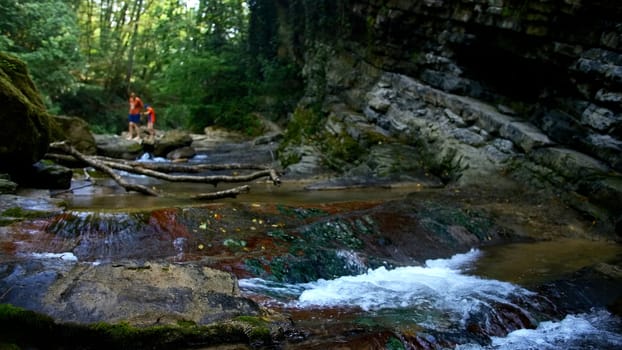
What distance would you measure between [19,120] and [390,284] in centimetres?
613

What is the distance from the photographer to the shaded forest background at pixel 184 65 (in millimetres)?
26078

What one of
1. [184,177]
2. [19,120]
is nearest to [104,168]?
[184,177]

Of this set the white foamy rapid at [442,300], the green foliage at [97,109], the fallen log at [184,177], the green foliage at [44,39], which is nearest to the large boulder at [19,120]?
the fallen log at [184,177]

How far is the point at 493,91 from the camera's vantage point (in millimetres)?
15289

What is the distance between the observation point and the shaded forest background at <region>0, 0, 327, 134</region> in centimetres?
2608

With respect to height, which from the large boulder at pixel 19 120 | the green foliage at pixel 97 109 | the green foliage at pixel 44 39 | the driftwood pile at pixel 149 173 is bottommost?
the green foliage at pixel 97 109

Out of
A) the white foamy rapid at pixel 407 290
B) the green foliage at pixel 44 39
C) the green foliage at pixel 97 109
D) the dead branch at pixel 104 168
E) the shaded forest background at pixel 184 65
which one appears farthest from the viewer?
the green foliage at pixel 97 109

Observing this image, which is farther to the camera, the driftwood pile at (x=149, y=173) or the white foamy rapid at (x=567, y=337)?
the driftwood pile at (x=149, y=173)

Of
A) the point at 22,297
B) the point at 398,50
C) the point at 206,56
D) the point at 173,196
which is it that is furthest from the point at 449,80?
the point at 206,56

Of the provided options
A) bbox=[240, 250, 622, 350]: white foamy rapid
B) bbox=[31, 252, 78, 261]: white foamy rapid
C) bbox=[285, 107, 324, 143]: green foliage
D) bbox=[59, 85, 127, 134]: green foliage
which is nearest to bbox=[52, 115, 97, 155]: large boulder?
bbox=[285, 107, 324, 143]: green foliage

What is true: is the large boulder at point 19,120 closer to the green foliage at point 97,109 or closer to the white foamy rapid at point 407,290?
the white foamy rapid at point 407,290

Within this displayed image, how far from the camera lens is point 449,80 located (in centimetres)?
1573

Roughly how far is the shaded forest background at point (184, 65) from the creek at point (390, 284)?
15.1m

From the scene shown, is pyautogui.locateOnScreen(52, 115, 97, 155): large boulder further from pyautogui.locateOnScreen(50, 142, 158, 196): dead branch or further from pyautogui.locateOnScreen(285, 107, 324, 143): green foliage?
pyautogui.locateOnScreen(285, 107, 324, 143): green foliage
